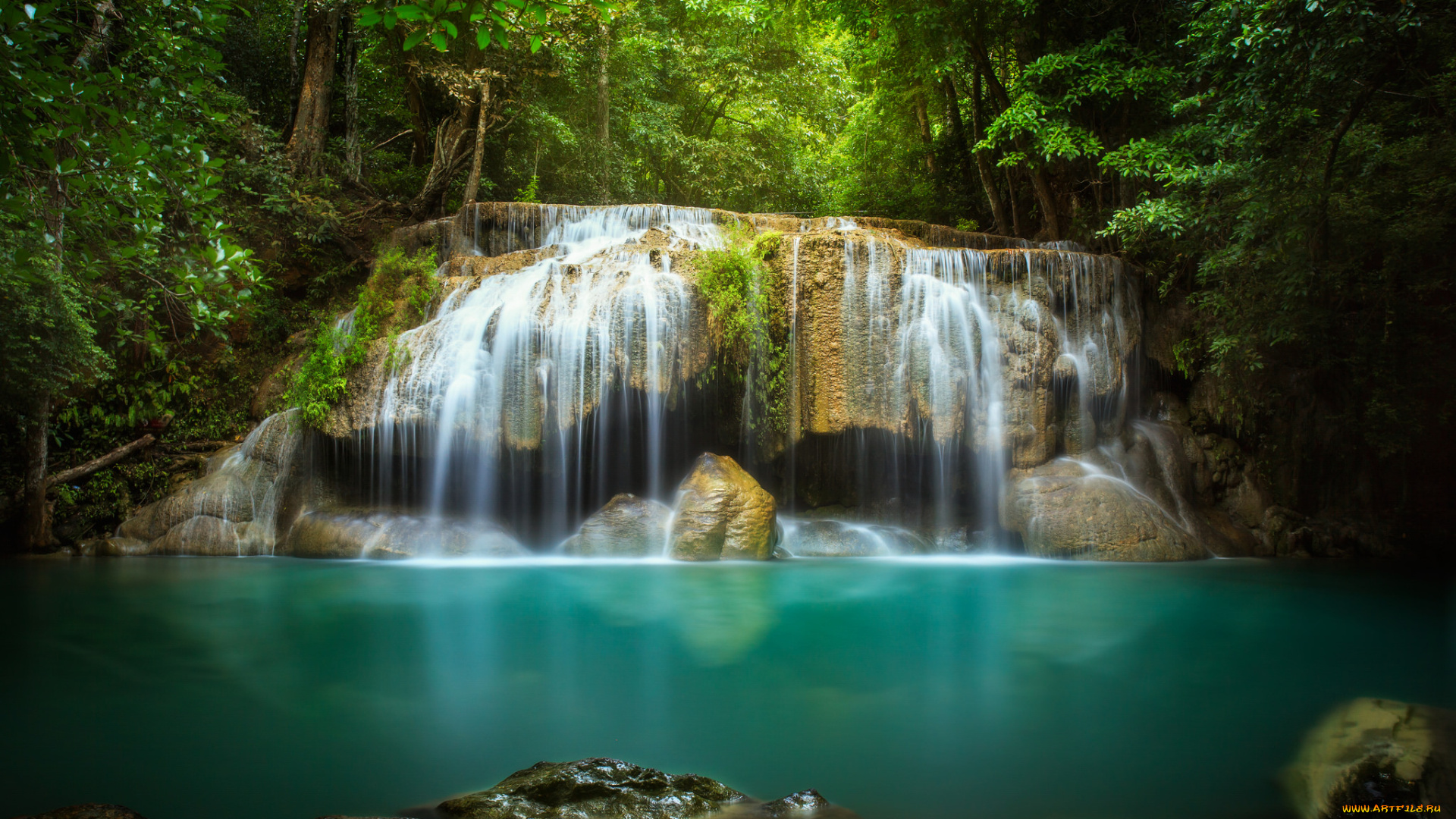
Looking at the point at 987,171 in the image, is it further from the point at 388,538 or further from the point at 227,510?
the point at 227,510

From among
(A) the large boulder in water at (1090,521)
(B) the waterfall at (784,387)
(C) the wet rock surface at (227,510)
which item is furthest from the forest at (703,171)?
(A) the large boulder in water at (1090,521)

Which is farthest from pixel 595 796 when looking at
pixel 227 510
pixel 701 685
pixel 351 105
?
pixel 351 105

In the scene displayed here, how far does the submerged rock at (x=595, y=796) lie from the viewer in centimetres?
259

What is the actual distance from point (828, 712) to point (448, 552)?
22.4 ft

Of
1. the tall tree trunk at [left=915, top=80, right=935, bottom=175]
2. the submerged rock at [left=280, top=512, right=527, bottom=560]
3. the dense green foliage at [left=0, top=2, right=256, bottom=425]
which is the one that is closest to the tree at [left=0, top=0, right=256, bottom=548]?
the dense green foliage at [left=0, top=2, right=256, bottom=425]

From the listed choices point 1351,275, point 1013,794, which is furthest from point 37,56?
point 1351,275

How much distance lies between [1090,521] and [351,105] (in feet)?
54.4

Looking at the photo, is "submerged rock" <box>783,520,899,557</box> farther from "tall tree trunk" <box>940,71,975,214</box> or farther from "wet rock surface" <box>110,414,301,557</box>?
"tall tree trunk" <box>940,71,975,214</box>

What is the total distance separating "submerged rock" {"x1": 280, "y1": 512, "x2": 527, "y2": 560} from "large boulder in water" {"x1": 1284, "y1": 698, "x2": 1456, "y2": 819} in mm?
8456

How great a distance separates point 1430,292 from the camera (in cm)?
892

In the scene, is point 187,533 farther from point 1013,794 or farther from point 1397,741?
point 1397,741

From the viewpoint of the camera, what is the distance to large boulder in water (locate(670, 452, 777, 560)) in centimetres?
914

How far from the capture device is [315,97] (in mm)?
14992

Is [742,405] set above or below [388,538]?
above
